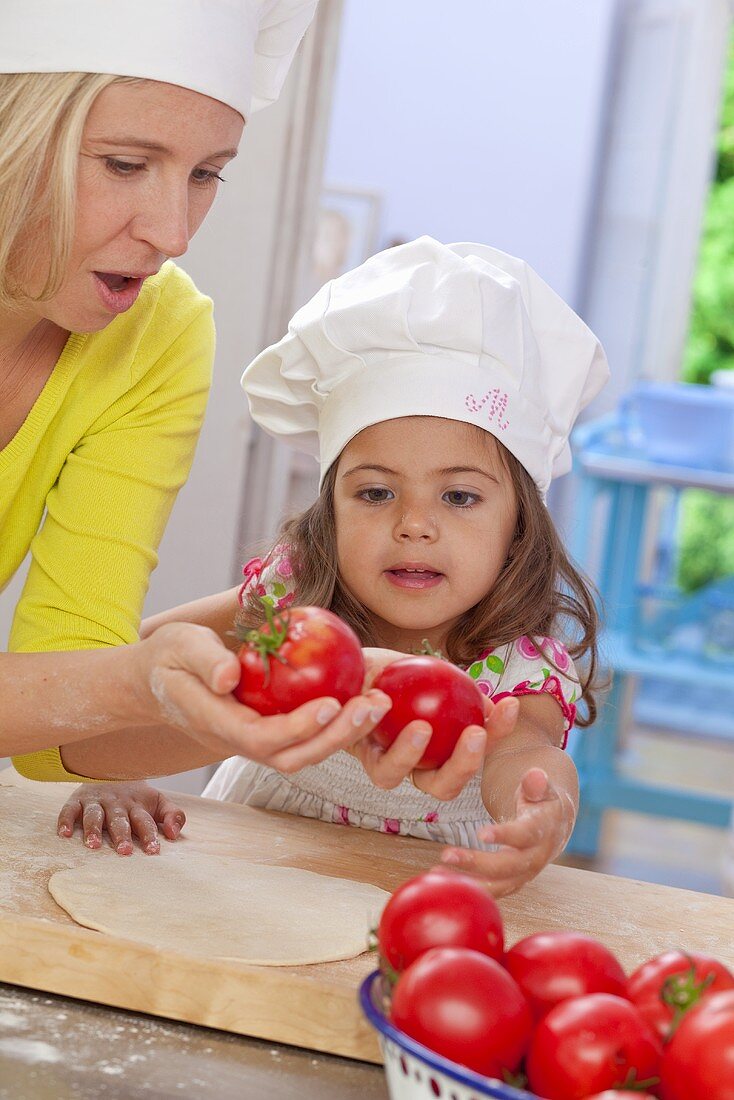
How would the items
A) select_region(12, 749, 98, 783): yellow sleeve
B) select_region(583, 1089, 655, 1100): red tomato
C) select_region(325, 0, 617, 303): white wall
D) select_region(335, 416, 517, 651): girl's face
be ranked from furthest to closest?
select_region(325, 0, 617, 303): white wall, select_region(335, 416, 517, 651): girl's face, select_region(12, 749, 98, 783): yellow sleeve, select_region(583, 1089, 655, 1100): red tomato

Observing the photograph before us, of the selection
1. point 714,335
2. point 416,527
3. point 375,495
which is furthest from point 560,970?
point 714,335

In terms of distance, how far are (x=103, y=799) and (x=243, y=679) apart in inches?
17.7

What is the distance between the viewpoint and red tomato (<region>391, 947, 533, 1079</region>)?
2.44 ft

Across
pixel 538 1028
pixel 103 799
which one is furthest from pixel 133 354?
pixel 538 1028

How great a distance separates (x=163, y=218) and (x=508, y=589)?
65cm

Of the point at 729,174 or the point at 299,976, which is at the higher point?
the point at 729,174

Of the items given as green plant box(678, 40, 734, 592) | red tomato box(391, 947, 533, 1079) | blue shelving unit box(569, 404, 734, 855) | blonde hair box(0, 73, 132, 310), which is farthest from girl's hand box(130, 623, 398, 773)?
green plant box(678, 40, 734, 592)

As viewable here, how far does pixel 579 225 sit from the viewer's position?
4.79 m

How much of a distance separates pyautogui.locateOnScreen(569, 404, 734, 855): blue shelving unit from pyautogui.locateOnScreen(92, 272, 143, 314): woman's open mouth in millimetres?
2408

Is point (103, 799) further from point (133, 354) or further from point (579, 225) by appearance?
point (579, 225)

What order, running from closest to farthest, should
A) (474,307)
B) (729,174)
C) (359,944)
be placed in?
(359,944) → (474,307) → (729,174)

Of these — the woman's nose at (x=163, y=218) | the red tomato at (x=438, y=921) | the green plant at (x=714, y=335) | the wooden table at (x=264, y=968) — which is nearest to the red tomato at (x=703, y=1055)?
the red tomato at (x=438, y=921)

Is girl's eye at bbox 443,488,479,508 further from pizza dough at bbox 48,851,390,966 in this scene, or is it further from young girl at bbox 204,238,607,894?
pizza dough at bbox 48,851,390,966

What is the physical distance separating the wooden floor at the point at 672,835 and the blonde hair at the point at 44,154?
2.45m
